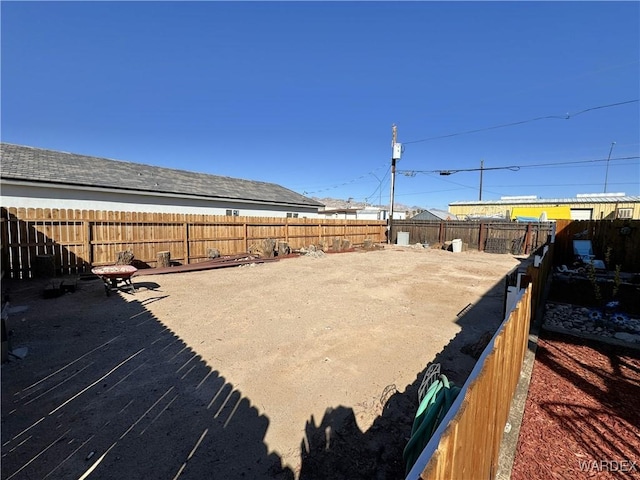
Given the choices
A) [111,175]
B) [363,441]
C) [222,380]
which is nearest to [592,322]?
[363,441]

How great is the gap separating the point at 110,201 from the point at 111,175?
1.85m

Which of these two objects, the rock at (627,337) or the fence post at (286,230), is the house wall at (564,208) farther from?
the rock at (627,337)

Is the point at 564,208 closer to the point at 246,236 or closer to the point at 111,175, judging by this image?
the point at 246,236

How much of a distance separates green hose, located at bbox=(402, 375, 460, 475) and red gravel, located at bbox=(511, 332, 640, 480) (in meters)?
0.68

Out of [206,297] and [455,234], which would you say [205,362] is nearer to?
[206,297]

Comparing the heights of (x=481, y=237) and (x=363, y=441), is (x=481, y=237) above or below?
above

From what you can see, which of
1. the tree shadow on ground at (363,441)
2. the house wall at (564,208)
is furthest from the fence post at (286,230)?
the house wall at (564,208)

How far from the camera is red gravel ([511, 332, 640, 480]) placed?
6.96 ft

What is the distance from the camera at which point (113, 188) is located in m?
12.1

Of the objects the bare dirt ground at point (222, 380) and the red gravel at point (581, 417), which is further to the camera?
the bare dirt ground at point (222, 380)

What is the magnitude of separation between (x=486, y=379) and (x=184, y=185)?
16655mm

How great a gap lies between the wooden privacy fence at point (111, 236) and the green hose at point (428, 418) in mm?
10046

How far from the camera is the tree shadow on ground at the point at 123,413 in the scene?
7.27ft

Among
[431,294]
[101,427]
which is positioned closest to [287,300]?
[431,294]
